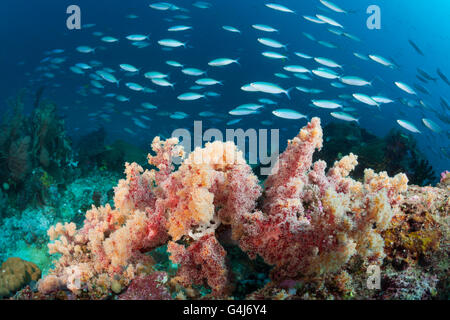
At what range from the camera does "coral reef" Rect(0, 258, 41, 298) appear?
3389 mm

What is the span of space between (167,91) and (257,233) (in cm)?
4007

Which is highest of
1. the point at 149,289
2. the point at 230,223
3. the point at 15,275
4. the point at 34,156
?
the point at 230,223

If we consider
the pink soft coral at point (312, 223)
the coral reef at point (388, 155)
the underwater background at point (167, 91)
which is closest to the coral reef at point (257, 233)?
the pink soft coral at point (312, 223)

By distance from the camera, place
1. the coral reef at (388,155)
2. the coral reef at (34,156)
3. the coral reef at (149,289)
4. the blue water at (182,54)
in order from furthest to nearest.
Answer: the blue water at (182,54) < the coral reef at (388,155) < the coral reef at (34,156) < the coral reef at (149,289)

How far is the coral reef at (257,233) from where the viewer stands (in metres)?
1.90

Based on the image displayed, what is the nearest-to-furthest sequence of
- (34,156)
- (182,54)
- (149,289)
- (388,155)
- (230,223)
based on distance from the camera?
(149,289) → (230,223) → (34,156) → (388,155) → (182,54)

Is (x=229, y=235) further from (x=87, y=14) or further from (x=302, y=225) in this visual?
(x=87, y=14)

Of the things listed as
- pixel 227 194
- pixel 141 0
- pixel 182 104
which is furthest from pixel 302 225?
pixel 141 0

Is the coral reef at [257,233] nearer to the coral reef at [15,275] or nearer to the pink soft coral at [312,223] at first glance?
the pink soft coral at [312,223]

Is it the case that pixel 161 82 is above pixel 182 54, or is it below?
above

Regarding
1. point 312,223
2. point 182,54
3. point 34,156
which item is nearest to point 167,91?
point 182,54

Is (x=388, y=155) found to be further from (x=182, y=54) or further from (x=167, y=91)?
(x=182, y=54)

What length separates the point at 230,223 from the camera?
2.40 m
